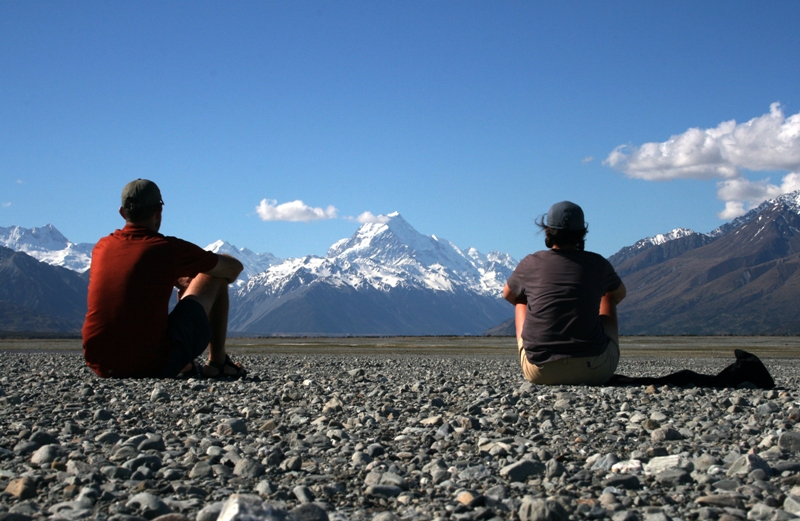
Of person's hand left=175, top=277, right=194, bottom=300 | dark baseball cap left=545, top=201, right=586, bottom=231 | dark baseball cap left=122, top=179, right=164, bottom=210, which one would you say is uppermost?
dark baseball cap left=122, top=179, right=164, bottom=210

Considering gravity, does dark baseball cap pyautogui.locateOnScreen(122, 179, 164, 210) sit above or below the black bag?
above

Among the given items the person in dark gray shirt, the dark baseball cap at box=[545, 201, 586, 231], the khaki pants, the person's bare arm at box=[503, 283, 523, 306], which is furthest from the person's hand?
the dark baseball cap at box=[545, 201, 586, 231]

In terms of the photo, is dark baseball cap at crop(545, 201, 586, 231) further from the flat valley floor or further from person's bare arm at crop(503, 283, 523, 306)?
the flat valley floor

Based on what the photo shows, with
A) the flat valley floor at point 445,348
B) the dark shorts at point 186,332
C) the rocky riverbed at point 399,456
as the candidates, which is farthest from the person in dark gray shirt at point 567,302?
the flat valley floor at point 445,348

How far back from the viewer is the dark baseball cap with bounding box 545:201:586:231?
26.9 feet

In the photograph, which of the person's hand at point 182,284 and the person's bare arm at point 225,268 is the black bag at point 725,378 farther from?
the person's hand at point 182,284

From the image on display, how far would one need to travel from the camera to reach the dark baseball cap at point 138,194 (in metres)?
8.18

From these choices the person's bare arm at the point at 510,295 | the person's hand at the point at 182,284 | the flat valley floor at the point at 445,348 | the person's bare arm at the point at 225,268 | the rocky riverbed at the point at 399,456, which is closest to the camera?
the rocky riverbed at the point at 399,456

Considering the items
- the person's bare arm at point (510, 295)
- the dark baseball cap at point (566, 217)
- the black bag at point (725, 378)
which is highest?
the dark baseball cap at point (566, 217)

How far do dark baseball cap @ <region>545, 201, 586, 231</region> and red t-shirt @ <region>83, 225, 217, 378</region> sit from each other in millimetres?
3829

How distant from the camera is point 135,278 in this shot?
26.3 feet

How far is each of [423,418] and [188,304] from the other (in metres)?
3.45

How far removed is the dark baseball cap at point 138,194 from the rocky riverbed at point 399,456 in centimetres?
207

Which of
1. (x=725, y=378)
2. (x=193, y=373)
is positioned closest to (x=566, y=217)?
(x=725, y=378)
